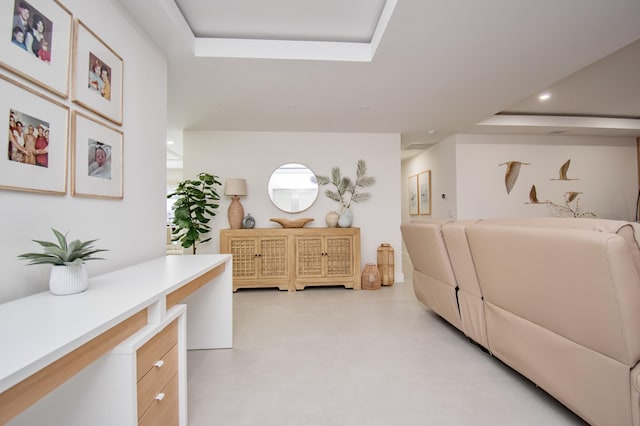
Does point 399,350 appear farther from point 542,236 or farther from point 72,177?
point 72,177

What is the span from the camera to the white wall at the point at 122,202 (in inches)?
44.2

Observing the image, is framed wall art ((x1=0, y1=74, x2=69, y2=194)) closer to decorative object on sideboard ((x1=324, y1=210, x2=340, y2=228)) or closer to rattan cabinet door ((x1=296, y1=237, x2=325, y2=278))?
rattan cabinet door ((x1=296, y1=237, x2=325, y2=278))

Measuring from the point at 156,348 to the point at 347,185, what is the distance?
3.65 metres

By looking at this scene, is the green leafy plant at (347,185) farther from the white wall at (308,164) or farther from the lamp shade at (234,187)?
the lamp shade at (234,187)

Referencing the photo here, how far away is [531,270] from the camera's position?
4.63ft

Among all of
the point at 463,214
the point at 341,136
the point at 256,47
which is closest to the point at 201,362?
the point at 256,47

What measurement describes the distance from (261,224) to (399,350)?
112 inches

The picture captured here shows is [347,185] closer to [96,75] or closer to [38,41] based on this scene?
[96,75]

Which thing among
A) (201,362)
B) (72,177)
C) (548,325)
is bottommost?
(201,362)

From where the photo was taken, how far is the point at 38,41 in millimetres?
1203

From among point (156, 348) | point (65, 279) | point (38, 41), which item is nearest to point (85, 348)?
point (156, 348)

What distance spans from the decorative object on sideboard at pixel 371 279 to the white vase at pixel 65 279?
3.33 meters

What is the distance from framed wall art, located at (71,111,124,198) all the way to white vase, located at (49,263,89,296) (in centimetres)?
48

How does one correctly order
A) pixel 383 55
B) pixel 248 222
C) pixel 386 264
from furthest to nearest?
pixel 386 264
pixel 248 222
pixel 383 55
